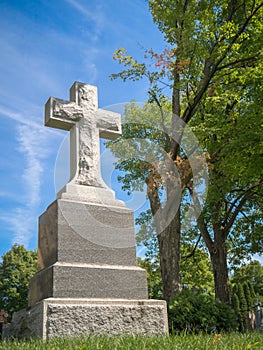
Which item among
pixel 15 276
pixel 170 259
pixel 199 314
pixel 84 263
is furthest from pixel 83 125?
pixel 15 276

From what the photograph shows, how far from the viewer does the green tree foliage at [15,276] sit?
30.6 m

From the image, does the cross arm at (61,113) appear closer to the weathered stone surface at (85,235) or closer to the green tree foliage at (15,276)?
the weathered stone surface at (85,235)

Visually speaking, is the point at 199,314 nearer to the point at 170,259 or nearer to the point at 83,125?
the point at 170,259

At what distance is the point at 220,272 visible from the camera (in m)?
14.2

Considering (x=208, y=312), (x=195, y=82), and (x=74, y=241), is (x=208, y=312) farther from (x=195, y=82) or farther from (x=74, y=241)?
(x=195, y=82)

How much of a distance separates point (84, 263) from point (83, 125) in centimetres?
236

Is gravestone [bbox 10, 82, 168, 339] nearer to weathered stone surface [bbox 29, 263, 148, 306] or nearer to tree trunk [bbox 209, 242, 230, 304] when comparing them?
weathered stone surface [bbox 29, 263, 148, 306]

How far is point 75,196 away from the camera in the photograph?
5.54 m

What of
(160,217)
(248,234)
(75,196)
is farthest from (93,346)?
(248,234)

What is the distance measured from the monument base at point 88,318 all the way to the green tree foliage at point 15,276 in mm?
27664

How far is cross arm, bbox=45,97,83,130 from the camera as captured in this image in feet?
20.2

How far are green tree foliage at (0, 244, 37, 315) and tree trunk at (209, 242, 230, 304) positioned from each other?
2091 centimetres

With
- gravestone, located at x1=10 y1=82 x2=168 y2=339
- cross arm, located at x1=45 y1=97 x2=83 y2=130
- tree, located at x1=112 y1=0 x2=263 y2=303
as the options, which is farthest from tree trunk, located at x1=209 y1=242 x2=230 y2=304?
cross arm, located at x1=45 y1=97 x2=83 y2=130

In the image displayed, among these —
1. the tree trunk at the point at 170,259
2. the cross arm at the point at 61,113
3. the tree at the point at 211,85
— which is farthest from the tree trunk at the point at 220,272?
the cross arm at the point at 61,113
